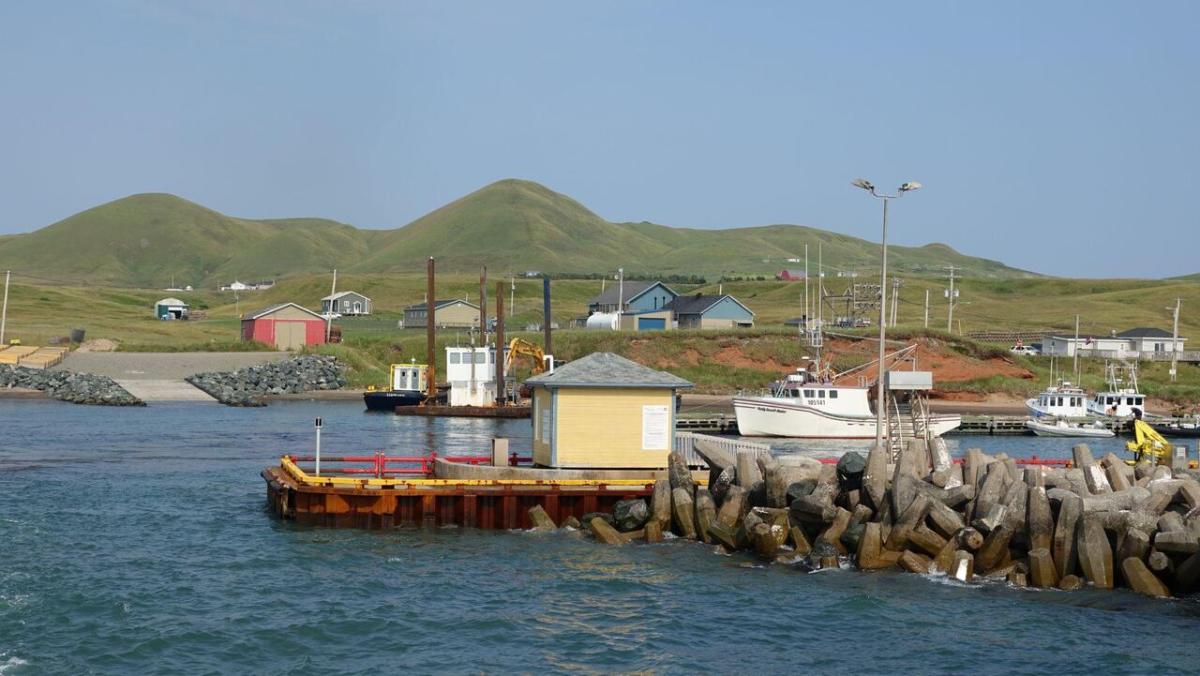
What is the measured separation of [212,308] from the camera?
584 feet

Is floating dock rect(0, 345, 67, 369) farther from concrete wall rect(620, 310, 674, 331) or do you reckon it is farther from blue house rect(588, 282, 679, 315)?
blue house rect(588, 282, 679, 315)

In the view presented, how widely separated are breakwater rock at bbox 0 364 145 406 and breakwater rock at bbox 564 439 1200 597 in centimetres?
5457

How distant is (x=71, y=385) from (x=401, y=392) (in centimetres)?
2129

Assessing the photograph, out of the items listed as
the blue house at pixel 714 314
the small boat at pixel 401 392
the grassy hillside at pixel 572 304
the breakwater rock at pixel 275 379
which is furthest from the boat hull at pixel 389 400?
the blue house at pixel 714 314

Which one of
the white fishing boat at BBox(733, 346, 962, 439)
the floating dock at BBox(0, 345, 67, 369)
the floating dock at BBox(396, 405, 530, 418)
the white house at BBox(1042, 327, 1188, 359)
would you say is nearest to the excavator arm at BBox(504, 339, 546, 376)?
the floating dock at BBox(396, 405, 530, 418)

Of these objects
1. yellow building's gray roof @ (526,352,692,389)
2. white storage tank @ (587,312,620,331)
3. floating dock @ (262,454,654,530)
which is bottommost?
floating dock @ (262,454,654,530)

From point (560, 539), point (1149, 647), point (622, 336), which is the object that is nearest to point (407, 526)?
point (560, 539)

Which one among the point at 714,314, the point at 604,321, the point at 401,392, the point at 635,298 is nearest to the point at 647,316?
the point at 604,321

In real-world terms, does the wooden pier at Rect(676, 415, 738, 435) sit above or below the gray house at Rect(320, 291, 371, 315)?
below

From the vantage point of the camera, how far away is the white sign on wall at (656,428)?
3434 cm

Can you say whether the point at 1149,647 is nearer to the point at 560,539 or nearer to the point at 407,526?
the point at 560,539

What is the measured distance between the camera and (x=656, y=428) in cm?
3441

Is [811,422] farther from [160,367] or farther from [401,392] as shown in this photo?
[160,367]

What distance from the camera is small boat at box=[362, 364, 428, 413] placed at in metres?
77.7
